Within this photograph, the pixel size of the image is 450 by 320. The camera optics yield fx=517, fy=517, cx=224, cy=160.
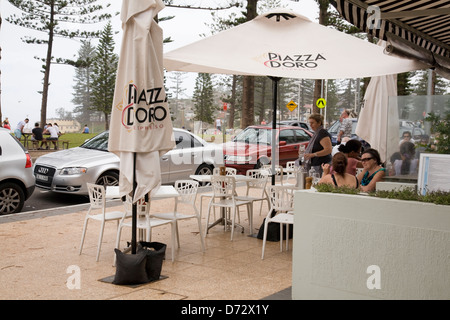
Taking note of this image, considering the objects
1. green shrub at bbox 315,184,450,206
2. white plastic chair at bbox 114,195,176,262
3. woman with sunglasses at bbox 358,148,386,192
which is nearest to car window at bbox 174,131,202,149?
white plastic chair at bbox 114,195,176,262

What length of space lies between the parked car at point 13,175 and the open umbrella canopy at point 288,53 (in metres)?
3.84

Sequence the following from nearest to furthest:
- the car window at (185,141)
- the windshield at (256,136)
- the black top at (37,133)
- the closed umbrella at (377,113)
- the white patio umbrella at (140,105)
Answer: the white patio umbrella at (140,105), the closed umbrella at (377,113), the car window at (185,141), the windshield at (256,136), the black top at (37,133)

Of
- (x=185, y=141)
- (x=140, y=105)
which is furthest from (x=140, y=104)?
(x=185, y=141)

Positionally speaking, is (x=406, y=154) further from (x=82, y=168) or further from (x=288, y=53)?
(x=82, y=168)

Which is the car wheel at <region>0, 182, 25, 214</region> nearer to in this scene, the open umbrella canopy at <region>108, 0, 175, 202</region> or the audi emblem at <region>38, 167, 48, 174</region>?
the audi emblem at <region>38, 167, 48, 174</region>

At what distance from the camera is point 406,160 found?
582 centimetres

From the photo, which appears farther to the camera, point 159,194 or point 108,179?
point 108,179

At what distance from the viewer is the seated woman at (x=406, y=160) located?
5746mm

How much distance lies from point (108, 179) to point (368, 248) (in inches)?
316

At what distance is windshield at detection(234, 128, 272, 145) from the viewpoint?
17.5m

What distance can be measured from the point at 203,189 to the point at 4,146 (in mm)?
5166

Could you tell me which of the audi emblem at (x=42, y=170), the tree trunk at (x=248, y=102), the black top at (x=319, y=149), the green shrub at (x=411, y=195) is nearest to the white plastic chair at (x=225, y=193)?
the black top at (x=319, y=149)

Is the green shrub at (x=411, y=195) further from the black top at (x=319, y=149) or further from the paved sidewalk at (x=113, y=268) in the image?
the black top at (x=319, y=149)

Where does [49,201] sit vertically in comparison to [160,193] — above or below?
below
